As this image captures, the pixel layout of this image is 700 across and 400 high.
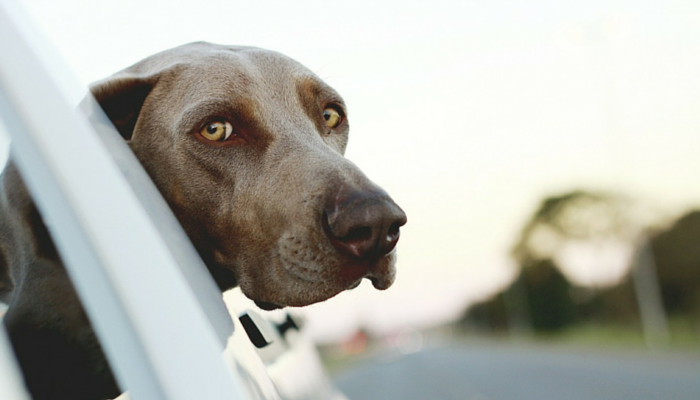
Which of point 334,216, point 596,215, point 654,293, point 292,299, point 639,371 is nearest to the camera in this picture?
point 334,216

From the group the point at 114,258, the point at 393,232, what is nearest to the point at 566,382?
the point at 393,232

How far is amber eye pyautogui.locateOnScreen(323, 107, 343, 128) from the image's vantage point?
8.30 feet

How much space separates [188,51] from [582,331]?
174ft

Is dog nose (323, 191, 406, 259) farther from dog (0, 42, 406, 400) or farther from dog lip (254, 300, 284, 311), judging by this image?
dog lip (254, 300, 284, 311)

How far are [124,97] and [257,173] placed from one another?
549 mm

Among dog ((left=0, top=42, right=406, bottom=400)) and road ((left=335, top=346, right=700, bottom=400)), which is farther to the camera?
road ((left=335, top=346, right=700, bottom=400))

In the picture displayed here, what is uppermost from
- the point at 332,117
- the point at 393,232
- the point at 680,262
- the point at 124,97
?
the point at 124,97

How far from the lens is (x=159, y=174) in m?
2.10

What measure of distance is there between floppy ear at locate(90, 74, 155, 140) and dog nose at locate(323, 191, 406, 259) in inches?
34.2

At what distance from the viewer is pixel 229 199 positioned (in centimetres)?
207

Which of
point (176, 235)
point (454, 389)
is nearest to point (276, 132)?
point (176, 235)

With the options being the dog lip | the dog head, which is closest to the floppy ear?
the dog head

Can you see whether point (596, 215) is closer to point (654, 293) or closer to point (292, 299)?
point (654, 293)

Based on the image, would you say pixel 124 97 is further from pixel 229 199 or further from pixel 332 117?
pixel 332 117
